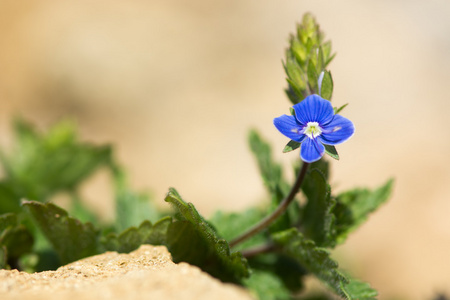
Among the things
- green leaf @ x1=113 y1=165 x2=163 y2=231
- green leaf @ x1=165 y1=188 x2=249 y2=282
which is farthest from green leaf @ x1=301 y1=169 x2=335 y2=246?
green leaf @ x1=113 y1=165 x2=163 y2=231

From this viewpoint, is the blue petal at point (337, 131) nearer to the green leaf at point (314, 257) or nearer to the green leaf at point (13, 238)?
the green leaf at point (314, 257)

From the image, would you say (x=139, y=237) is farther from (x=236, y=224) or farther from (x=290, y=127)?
(x=290, y=127)

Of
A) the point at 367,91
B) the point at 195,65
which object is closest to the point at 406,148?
the point at 367,91

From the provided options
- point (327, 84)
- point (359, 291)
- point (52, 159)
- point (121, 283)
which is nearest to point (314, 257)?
point (359, 291)

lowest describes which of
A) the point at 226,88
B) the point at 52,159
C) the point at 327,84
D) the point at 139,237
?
the point at 139,237

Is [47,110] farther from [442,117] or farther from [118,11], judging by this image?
[442,117]

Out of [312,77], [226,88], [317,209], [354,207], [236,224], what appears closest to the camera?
[312,77]
